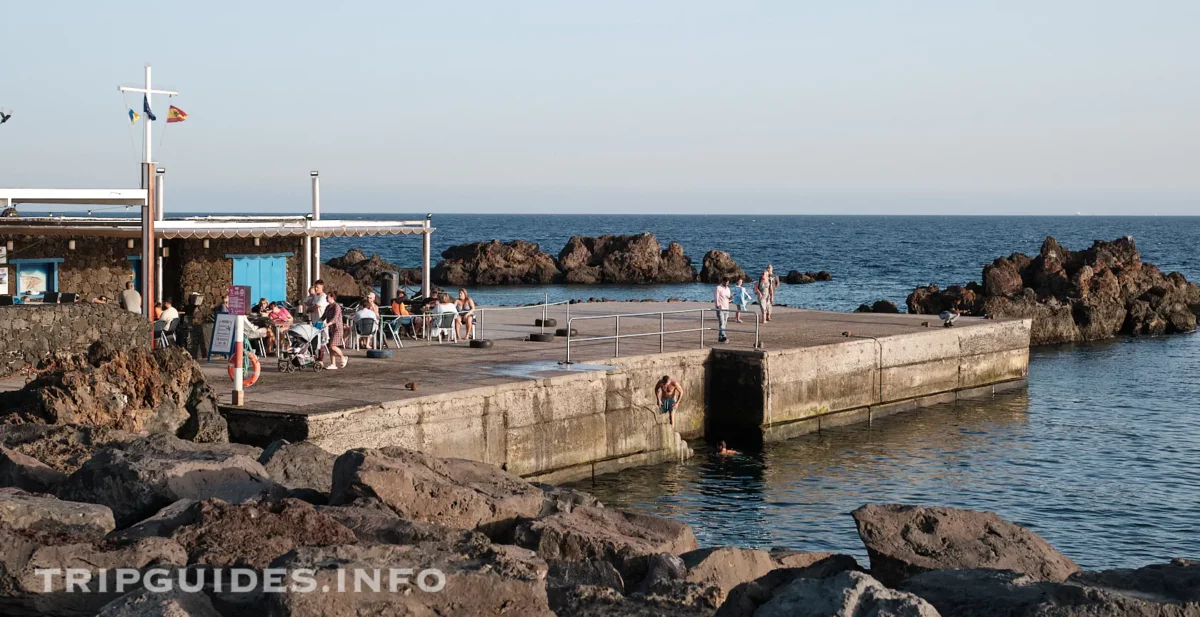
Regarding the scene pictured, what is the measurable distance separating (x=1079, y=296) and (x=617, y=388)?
3015 cm

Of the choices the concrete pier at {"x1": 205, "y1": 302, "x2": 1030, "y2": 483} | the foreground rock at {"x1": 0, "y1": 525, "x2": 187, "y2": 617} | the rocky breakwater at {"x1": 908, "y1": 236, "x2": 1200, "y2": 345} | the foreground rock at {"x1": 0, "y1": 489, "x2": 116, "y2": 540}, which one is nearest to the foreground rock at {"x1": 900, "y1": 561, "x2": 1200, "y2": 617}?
the foreground rock at {"x1": 0, "y1": 525, "x2": 187, "y2": 617}

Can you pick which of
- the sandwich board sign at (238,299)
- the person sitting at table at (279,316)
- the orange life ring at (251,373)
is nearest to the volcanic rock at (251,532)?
the orange life ring at (251,373)

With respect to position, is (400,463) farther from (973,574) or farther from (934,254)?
(934,254)

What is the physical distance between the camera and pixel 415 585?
734cm

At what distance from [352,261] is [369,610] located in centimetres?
6271

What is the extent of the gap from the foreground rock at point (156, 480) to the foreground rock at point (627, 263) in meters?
58.0

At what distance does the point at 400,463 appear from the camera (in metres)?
9.98

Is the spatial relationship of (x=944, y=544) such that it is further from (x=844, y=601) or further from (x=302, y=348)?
(x=302, y=348)

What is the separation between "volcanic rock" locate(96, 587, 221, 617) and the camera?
6672mm

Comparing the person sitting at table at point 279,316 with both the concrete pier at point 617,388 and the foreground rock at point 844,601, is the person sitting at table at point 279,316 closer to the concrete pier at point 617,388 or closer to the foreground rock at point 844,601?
the concrete pier at point 617,388

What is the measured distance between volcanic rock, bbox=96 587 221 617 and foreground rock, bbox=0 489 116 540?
1.75 m

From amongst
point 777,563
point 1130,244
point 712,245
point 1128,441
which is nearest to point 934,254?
point 712,245

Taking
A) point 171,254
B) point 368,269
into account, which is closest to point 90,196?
point 171,254

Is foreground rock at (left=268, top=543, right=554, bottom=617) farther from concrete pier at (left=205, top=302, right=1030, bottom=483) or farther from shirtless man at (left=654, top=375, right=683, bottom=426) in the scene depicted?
shirtless man at (left=654, top=375, right=683, bottom=426)
